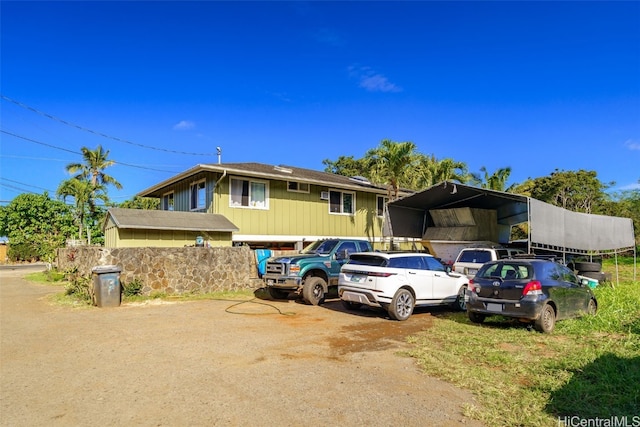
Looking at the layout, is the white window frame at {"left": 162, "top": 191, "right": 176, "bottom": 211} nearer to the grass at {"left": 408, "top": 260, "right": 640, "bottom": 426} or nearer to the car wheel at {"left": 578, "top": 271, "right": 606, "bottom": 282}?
the grass at {"left": 408, "top": 260, "right": 640, "bottom": 426}

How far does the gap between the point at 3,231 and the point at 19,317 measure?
3353 centimetres

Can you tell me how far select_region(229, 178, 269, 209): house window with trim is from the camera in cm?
1791

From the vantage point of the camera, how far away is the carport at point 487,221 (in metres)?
13.9

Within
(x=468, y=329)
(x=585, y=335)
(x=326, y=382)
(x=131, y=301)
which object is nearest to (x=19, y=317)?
(x=131, y=301)

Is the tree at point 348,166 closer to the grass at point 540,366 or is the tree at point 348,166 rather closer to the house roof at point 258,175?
the house roof at point 258,175

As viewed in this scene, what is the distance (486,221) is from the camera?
1580 centimetres

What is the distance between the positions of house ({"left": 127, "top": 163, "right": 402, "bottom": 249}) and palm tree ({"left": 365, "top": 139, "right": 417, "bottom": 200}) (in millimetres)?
1340

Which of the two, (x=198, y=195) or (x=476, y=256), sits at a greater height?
(x=198, y=195)

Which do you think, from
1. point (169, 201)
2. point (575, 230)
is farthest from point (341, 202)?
point (575, 230)

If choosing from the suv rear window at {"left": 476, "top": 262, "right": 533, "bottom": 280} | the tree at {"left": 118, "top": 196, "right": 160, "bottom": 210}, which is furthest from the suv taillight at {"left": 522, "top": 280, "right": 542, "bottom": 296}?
the tree at {"left": 118, "top": 196, "right": 160, "bottom": 210}

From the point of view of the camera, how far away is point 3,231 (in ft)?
121

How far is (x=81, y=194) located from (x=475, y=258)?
30.3m

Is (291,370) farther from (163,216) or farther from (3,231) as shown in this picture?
(3,231)

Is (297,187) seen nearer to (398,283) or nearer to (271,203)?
(271,203)
